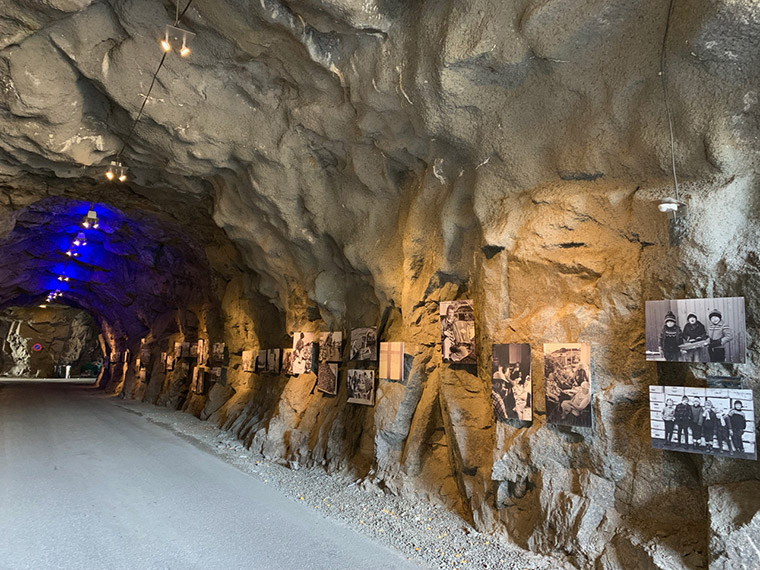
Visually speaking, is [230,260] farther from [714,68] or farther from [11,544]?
[714,68]

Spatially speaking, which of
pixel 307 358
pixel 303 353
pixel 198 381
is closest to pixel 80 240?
pixel 198 381

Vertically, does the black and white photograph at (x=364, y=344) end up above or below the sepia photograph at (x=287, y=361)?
above

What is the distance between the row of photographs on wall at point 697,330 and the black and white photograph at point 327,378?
5935 millimetres

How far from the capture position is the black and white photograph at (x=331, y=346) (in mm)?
9484

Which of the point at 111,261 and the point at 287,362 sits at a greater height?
the point at 111,261

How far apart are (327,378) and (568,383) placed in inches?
214

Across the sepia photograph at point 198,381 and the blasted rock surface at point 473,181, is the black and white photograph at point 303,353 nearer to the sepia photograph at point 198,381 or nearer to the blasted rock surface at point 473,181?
the blasted rock surface at point 473,181

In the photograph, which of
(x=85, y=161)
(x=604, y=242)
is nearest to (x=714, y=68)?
(x=604, y=242)

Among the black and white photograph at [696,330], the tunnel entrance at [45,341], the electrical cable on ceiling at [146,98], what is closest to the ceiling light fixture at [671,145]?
the black and white photograph at [696,330]

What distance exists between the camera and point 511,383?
217 inches

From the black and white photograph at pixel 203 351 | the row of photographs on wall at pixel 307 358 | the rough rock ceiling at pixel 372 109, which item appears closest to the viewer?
the rough rock ceiling at pixel 372 109

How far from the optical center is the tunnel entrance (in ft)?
116

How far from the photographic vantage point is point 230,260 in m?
14.0

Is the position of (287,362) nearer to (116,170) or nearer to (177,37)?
(116,170)
